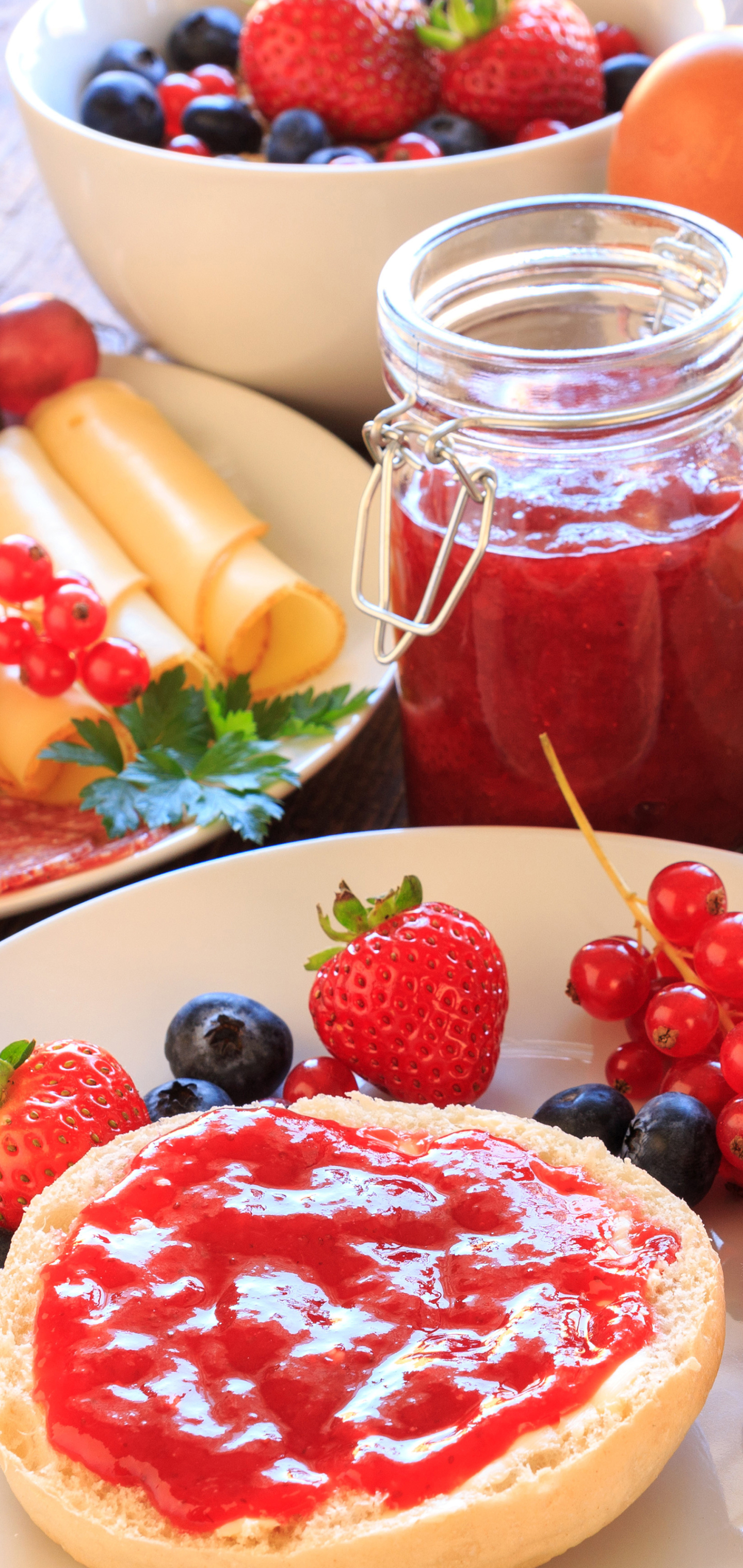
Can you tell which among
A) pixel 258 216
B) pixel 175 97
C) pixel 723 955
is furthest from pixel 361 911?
pixel 175 97

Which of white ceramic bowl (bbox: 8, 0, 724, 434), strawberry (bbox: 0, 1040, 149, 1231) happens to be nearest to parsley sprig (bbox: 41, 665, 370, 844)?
strawberry (bbox: 0, 1040, 149, 1231)

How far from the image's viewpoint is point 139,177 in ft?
6.68

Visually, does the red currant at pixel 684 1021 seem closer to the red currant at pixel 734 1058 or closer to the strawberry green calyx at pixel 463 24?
the red currant at pixel 734 1058

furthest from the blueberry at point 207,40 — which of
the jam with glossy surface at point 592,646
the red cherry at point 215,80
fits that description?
the jam with glossy surface at point 592,646

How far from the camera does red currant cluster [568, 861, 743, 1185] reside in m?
1.34

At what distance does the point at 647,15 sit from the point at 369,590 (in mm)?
1172

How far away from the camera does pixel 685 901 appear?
4.61ft

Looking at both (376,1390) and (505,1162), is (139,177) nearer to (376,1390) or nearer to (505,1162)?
(505,1162)

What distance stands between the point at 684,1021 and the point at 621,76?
1.60 meters

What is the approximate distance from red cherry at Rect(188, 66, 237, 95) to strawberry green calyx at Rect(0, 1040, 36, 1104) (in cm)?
169

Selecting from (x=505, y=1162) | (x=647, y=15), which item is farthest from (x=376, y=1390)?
(x=647, y=15)

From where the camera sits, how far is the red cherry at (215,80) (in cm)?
236

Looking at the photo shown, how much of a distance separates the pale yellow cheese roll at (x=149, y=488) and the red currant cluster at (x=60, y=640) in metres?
0.19

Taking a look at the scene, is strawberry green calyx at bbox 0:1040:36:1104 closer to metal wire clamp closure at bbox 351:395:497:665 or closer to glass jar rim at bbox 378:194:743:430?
metal wire clamp closure at bbox 351:395:497:665
